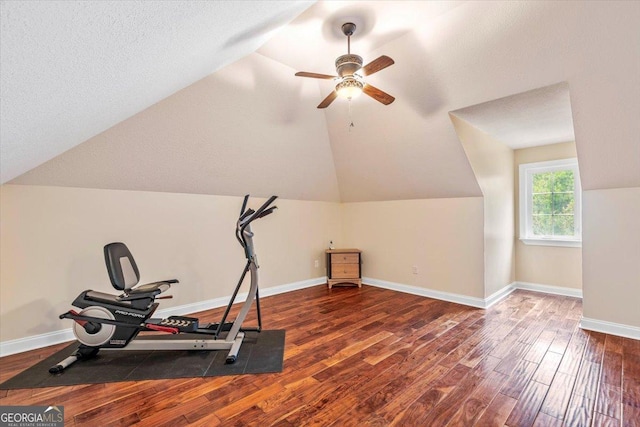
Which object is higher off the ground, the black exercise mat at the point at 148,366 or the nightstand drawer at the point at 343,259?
the nightstand drawer at the point at 343,259

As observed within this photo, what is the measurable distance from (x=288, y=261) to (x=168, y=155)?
241 cm

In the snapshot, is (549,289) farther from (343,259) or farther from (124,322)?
(124,322)

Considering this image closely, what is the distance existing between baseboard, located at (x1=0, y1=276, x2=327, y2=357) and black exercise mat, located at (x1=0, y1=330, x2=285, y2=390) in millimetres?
247

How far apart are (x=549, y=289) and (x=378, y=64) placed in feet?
14.7

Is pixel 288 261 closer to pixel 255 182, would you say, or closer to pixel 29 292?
pixel 255 182

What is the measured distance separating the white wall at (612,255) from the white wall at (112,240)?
12.1 feet

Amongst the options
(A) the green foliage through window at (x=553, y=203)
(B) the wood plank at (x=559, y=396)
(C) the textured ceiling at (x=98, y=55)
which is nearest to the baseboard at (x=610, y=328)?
(B) the wood plank at (x=559, y=396)

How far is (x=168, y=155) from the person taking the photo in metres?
3.12

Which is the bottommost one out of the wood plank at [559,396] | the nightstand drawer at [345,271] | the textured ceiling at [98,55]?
the wood plank at [559,396]

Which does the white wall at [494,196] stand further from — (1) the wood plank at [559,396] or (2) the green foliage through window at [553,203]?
(1) the wood plank at [559,396]

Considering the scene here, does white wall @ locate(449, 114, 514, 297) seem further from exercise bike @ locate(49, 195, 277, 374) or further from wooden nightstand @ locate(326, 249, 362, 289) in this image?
exercise bike @ locate(49, 195, 277, 374)

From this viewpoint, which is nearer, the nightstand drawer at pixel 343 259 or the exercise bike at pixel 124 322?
the exercise bike at pixel 124 322

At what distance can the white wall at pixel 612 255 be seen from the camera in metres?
2.73

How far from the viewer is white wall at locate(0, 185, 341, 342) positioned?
2.66 m
